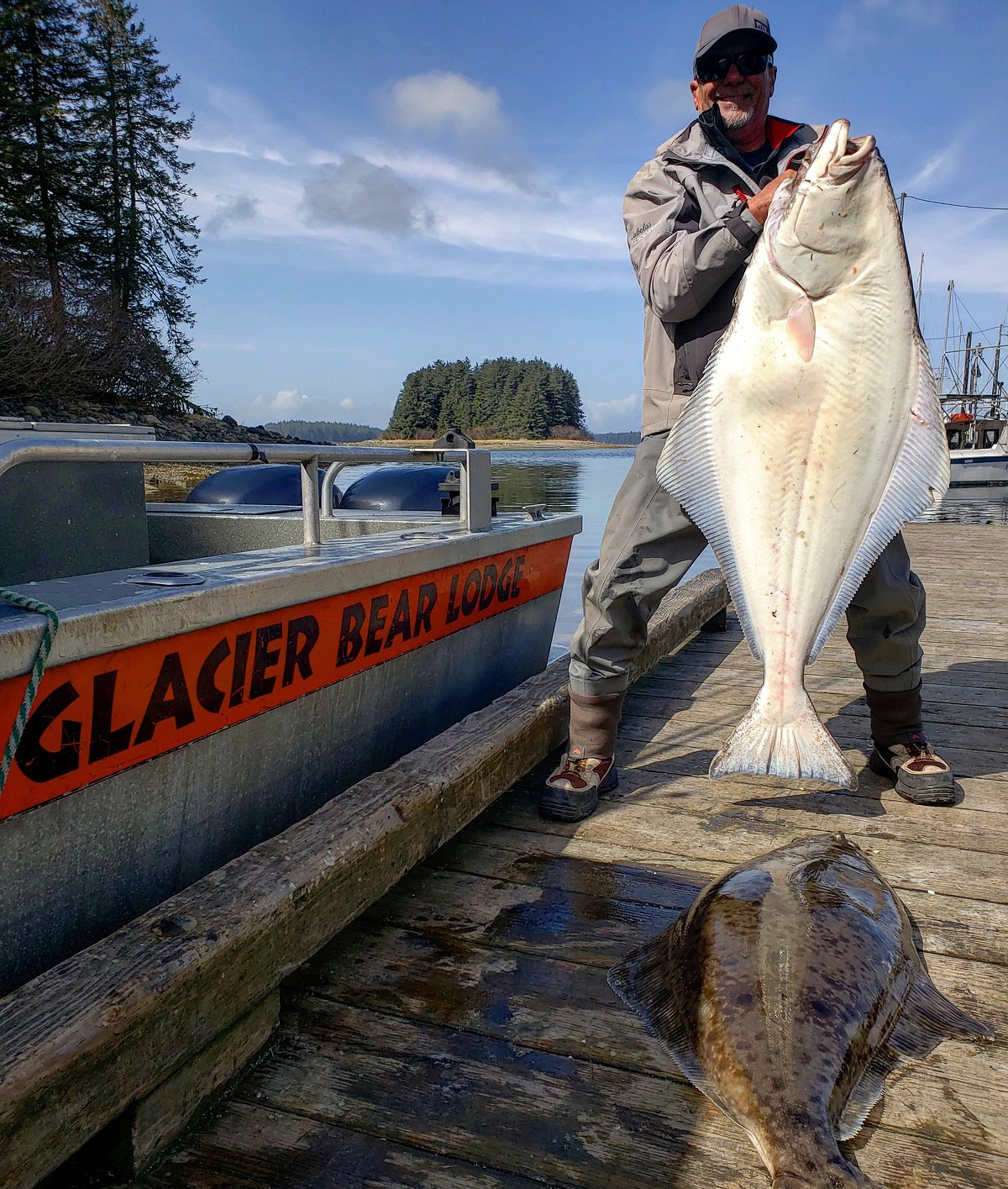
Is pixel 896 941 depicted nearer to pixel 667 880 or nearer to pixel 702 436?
pixel 667 880

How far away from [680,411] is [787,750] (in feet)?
3.91

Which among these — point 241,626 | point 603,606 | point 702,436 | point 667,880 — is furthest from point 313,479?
point 667,880

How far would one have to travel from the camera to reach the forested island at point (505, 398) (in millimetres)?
123688

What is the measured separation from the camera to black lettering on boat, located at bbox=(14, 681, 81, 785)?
6.36 feet

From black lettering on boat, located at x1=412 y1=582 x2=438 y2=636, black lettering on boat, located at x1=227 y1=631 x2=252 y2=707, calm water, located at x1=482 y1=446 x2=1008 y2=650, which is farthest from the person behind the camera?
calm water, located at x1=482 y1=446 x2=1008 y2=650

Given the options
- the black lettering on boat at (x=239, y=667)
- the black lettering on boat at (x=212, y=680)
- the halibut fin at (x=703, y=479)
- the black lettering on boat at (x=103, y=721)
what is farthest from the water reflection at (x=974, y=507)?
the black lettering on boat at (x=103, y=721)

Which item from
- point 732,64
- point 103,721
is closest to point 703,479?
point 732,64

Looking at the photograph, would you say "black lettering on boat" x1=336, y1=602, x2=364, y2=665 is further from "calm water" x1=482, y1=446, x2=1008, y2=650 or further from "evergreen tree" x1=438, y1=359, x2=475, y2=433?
"evergreen tree" x1=438, y1=359, x2=475, y2=433

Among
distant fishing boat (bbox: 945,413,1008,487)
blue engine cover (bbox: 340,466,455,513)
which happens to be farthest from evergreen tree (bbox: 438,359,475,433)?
blue engine cover (bbox: 340,466,455,513)

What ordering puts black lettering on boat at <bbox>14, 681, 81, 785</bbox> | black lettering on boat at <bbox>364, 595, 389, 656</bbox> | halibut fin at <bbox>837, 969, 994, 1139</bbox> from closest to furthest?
Answer: halibut fin at <bbox>837, 969, 994, 1139</bbox>, black lettering on boat at <bbox>14, 681, 81, 785</bbox>, black lettering on boat at <bbox>364, 595, 389, 656</bbox>

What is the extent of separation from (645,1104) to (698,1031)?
0.62ft

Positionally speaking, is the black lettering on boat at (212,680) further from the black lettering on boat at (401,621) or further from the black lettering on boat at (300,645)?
the black lettering on boat at (401,621)

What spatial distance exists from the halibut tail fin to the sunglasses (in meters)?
2.01

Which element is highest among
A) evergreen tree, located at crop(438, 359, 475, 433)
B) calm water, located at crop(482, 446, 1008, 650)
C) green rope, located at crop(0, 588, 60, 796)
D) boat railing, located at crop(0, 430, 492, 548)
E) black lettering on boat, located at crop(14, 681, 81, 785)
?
evergreen tree, located at crop(438, 359, 475, 433)
